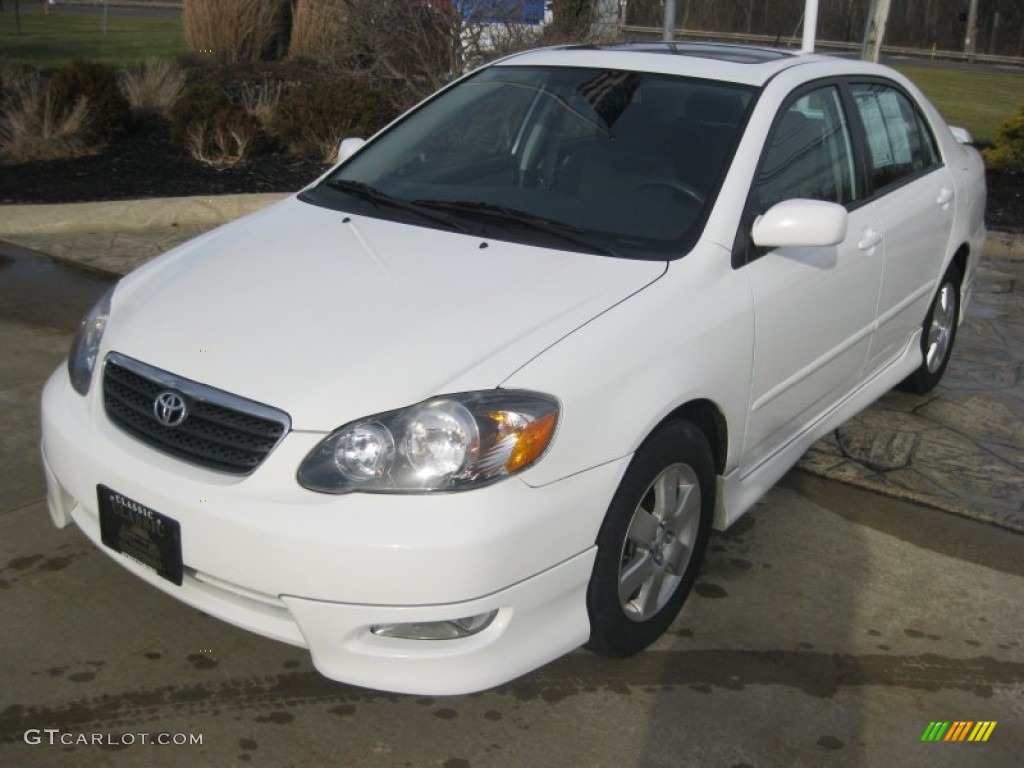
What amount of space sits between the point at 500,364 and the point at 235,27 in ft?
49.7

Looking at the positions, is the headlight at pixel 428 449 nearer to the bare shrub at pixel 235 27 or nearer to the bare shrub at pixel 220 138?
the bare shrub at pixel 220 138

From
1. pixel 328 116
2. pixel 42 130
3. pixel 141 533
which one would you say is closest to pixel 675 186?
pixel 141 533

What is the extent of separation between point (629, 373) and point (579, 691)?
0.92 meters

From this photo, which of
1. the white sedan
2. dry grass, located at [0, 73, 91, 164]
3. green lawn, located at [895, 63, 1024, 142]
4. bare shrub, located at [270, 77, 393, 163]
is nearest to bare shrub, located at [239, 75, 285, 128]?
bare shrub, located at [270, 77, 393, 163]

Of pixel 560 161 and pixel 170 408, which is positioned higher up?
pixel 560 161

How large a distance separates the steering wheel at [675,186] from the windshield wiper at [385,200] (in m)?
0.60

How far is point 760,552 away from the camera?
4.09 metres

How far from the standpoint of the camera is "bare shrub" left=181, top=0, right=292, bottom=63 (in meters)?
16.4

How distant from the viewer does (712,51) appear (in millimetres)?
4449

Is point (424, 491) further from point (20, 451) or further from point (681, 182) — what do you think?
point (20, 451)

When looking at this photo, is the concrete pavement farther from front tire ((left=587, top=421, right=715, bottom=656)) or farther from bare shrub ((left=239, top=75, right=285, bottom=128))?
bare shrub ((left=239, top=75, right=285, bottom=128))

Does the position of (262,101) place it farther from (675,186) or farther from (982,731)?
(982,731)

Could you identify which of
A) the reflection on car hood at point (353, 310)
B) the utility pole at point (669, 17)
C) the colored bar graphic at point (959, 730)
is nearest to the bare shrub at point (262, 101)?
the utility pole at point (669, 17)

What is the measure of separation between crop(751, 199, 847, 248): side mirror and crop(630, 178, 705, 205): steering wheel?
0.24 metres
